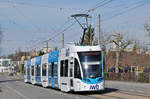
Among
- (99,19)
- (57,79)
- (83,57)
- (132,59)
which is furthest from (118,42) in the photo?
(83,57)

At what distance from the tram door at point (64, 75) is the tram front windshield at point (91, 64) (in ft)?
6.86

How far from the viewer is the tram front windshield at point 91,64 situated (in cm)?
1898

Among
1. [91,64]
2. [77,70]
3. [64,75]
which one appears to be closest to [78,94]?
[64,75]

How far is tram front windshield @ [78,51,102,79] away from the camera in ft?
62.3

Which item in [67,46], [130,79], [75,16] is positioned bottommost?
[130,79]

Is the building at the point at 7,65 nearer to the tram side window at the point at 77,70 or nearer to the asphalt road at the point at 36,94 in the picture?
the asphalt road at the point at 36,94

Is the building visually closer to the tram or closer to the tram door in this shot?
the tram

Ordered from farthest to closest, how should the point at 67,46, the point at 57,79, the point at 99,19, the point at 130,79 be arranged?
the point at 130,79 → the point at 99,19 → the point at 57,79 → the point at 67,46

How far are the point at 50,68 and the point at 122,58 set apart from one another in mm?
49271

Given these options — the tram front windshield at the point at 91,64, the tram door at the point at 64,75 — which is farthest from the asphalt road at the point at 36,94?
the tram front windshield at the point at 91,64

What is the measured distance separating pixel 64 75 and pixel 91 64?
3341 mm

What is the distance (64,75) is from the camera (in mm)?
21859

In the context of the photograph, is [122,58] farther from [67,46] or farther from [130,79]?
[67,46]

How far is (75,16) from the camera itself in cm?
2811
